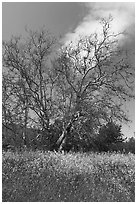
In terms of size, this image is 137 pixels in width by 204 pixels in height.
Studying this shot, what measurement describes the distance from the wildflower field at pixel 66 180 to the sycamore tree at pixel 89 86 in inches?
188

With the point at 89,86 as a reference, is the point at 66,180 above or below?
below

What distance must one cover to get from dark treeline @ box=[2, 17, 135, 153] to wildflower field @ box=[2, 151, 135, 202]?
482 centimetres

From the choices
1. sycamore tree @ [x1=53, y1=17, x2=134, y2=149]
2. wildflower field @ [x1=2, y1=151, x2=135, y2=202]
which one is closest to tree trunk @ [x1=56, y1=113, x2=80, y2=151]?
sycamore tree @ [x1=53, y1=17, x2=134, y2=149]

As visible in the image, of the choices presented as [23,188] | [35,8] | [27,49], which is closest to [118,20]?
[35,8]

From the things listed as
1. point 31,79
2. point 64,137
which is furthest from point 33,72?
point 64,137

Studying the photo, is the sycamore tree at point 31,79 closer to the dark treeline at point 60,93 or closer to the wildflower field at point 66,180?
the dark treeline at point 60,93

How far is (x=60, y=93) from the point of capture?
14.7 meters

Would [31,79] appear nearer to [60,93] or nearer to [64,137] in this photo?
[60,93]

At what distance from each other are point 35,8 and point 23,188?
5.43m

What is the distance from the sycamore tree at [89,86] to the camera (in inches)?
534

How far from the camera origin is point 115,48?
13344 millimetres

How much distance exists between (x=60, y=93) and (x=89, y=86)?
1.74 meters

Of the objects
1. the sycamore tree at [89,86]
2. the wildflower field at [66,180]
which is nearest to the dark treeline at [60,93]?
the sycamore tree at [89,86]

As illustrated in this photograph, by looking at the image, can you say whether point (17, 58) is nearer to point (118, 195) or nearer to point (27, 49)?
point (27, 49)
